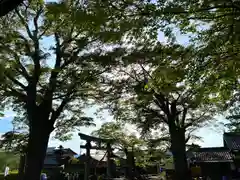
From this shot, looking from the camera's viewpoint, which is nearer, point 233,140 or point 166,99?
point 166,99

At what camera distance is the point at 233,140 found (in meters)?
18.7

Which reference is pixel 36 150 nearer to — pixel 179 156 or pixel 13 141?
pixel 13 141

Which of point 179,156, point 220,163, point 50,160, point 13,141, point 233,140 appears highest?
point 233,140

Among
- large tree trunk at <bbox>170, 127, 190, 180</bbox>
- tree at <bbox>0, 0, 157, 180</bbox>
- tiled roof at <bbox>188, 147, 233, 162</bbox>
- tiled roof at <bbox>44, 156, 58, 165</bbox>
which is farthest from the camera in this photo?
tiled roof at <bbox>44, 156, 58, 165</bbox>

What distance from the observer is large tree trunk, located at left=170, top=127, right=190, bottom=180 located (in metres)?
12.5

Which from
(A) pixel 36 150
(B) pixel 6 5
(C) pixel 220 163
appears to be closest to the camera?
(B) pixel 6 5

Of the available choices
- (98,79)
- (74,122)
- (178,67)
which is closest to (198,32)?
(178,67)

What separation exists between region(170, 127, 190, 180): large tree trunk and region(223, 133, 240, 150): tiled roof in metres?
6.26

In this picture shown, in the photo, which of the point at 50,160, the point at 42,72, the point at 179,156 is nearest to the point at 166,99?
the point at 179,156

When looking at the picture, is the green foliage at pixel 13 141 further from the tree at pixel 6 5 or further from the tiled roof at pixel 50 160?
the tiled roof at pixel 50 160

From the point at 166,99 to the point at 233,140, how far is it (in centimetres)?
935

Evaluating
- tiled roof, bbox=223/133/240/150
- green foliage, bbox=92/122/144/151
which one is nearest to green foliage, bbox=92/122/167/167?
green foliage, bbox=92/122/144/151

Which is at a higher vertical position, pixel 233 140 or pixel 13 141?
pixel 233 140

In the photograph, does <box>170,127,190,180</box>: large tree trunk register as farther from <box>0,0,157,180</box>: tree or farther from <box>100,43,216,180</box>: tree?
<box>0,0,157,180</box>: tree
